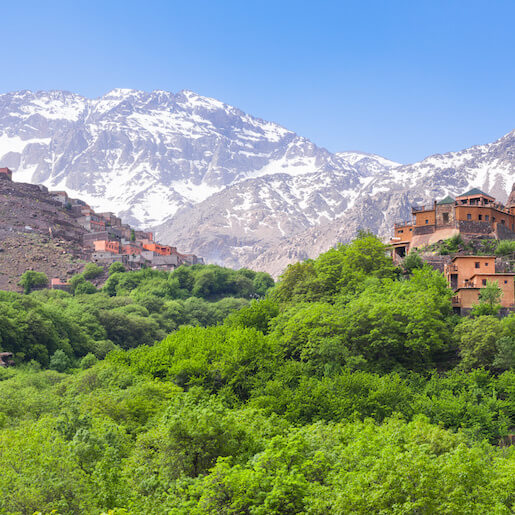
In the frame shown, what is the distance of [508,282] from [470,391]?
49.8ft

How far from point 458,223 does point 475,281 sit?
1433 centimetres

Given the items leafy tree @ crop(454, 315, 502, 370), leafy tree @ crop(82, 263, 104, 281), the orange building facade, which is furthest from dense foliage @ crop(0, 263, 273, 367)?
leafy tree @ crop(454, 315, 502, 370)

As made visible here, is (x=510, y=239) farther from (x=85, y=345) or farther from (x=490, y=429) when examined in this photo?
(x=85, y=345)

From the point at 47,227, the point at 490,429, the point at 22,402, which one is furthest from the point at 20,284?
the point at 490,429

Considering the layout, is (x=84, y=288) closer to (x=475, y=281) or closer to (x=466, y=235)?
(x=466, y=235)

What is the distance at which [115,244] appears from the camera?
166000mm

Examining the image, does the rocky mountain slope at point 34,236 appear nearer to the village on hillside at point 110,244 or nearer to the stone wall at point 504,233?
the village on hillside at point 110,244

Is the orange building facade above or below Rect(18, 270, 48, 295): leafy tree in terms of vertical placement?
above

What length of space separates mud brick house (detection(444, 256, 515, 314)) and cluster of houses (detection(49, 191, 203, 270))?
101 metres

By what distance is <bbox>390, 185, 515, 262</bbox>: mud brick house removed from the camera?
7694 centimetres

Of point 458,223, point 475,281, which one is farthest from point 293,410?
point 458,223

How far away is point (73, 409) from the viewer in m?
43.1

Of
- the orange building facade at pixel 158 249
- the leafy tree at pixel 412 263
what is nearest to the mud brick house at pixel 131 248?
the orange building facade at pixel 158 249

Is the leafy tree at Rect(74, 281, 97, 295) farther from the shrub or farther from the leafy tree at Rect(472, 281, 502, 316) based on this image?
the leafy tree at Rect(472, 281, 502, 316)
